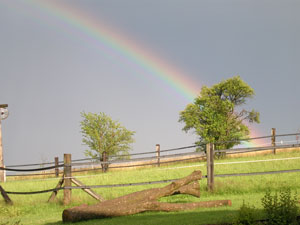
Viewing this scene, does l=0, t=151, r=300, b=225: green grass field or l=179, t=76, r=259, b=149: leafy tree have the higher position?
l=179, t=76, r=259, b=149: leafy tree

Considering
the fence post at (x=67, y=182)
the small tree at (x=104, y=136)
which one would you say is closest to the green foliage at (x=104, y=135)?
the small tree at (x=104, y=136)

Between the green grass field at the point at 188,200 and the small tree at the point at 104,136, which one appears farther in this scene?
the small tree at the point at 104,136

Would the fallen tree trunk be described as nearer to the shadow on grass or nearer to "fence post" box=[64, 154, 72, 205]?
the shadow on grass

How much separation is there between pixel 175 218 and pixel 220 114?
26.2 metres

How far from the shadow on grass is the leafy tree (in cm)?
2308

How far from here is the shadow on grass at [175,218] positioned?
8.02 meters

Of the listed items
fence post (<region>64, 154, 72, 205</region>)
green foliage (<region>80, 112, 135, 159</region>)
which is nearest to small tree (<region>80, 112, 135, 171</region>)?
green foliage (<region>80, 112, 135, 159</region>)

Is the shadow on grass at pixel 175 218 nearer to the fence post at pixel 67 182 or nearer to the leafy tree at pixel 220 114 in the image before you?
the fence post at pixel 67 182

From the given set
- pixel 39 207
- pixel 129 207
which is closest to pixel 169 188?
pixel 129 207

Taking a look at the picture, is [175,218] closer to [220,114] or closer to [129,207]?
[129,207]

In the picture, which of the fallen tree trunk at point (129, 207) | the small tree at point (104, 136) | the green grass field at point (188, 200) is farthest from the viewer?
the small tree at point (104, 136)

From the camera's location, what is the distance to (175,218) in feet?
28.6

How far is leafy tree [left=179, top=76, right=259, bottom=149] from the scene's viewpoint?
108 ft

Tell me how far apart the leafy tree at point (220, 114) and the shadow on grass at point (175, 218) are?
2308 centimetres
